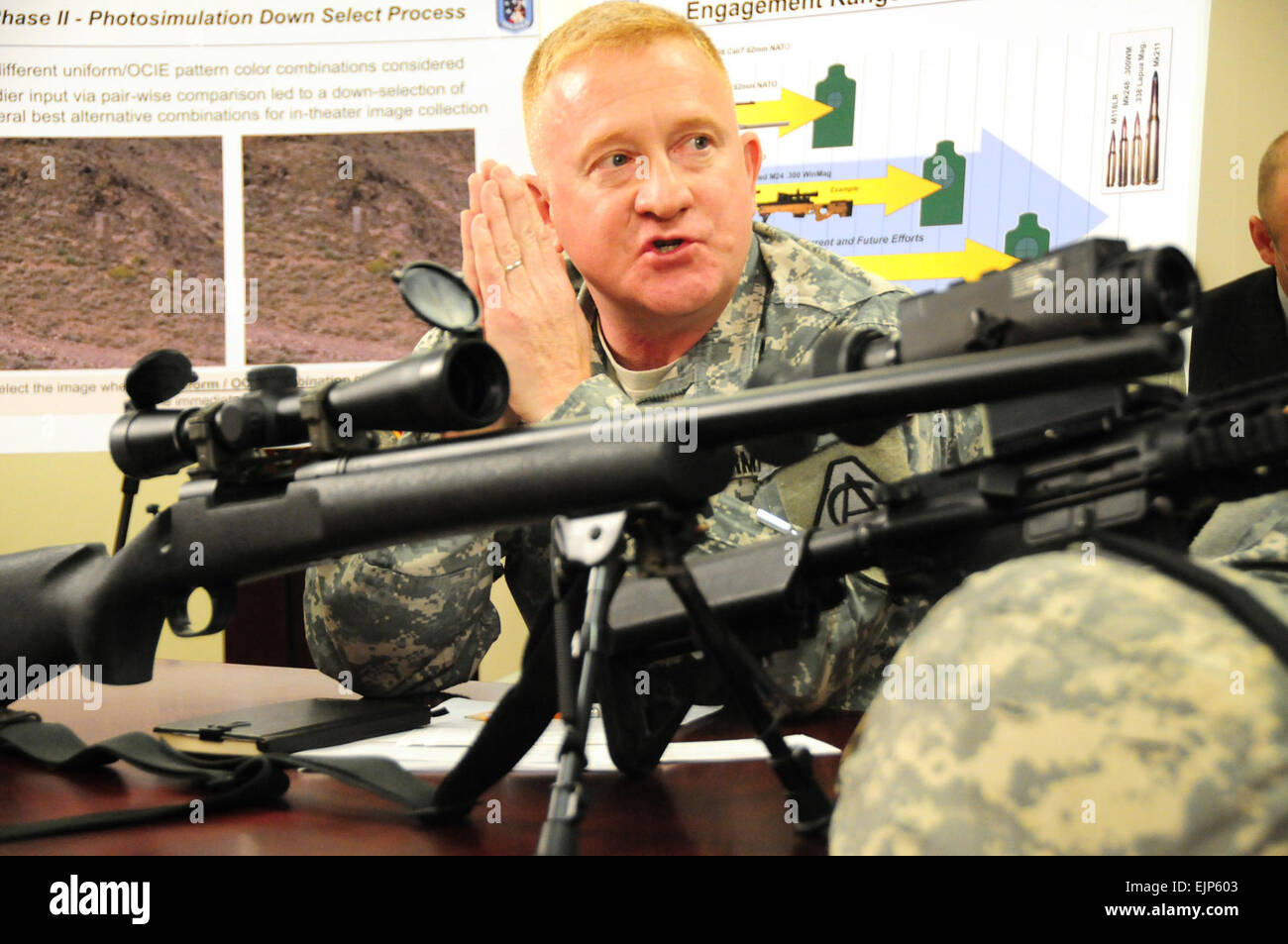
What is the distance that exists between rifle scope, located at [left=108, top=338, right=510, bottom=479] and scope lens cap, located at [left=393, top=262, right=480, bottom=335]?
2cm

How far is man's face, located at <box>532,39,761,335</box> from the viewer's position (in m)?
1.28

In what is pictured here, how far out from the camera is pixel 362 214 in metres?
2.32

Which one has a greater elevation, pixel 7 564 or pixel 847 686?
pixel 7 564

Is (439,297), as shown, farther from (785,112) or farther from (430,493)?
(785,112)

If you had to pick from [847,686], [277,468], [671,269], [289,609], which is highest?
[671,269]

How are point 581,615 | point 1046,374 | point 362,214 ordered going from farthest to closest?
1. point 362,214
2. point 581,615
3. point 1046,374

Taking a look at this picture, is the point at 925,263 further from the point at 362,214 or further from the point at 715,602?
the point at 715,602

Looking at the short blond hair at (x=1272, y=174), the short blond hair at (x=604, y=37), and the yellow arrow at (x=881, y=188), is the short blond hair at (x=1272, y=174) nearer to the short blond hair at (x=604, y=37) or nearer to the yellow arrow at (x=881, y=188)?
the yellow arrow at (x=881, y=188)

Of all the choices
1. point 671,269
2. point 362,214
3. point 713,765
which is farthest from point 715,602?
point 362,214

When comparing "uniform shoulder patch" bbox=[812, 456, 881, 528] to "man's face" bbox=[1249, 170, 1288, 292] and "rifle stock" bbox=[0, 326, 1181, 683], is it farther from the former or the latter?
"man's face" bbox=[1249, 170, 1288, 292]

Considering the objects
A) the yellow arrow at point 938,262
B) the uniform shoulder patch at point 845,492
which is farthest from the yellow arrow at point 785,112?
the uniform shoulder patch at point 845,492

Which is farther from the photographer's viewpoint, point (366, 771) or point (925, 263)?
point (925, 263)

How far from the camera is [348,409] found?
76 cm

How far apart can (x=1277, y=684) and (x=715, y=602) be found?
1.18 feet
